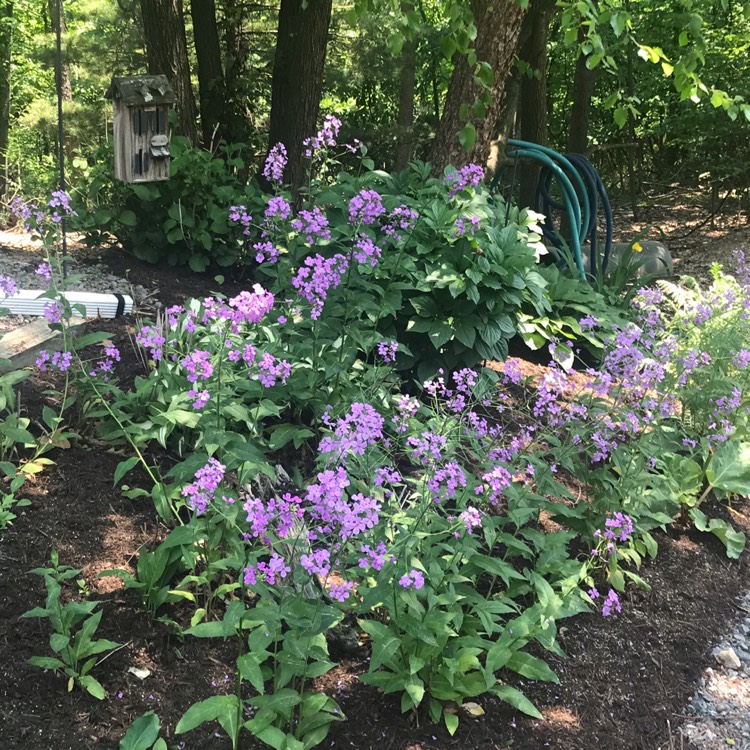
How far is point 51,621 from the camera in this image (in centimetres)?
208

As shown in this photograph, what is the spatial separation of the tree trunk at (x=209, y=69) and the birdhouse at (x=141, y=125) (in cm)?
260

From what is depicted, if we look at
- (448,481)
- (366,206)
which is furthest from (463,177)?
(448,481)

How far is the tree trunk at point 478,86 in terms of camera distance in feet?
16.1

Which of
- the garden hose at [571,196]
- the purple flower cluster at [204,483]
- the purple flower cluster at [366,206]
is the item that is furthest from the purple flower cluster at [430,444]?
the garden hose at [571,196]

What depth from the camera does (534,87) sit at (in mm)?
7359

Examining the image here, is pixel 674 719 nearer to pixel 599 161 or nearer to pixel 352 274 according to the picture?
pixel 352 274

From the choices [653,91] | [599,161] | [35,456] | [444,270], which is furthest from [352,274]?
[599,161]

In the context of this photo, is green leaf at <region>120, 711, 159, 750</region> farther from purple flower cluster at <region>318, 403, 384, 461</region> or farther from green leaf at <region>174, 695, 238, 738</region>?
purple flower cluster at <region>318, 403, 384, 461</region>

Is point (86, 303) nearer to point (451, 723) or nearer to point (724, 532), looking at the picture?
point (451, 723)

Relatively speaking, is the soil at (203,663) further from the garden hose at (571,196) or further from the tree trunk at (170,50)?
the tree trunk at (170,50)

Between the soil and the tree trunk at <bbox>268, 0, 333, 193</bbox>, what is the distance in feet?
12.8

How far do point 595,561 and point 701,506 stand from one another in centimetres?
104

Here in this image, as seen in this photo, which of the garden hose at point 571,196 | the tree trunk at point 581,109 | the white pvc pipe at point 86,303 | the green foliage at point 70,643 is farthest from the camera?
the tree trunk at point 581,109

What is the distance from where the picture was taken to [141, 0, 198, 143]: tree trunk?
564cm
